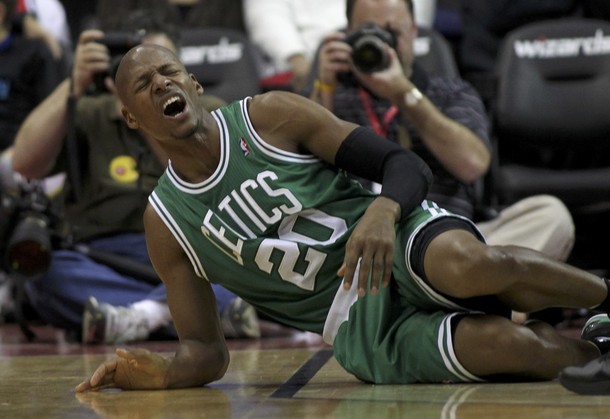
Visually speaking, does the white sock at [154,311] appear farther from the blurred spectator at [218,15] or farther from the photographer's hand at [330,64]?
the blurred spectator at [218,15]

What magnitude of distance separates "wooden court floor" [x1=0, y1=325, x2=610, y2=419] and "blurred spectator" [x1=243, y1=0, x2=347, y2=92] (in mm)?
2156

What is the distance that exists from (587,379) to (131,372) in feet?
3.31

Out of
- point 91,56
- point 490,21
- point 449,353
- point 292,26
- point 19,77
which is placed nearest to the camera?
point 449,353

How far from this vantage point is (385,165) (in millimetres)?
2746

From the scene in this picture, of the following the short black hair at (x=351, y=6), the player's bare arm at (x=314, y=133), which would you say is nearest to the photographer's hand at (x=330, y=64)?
the short black hair at (x=351, y=6)

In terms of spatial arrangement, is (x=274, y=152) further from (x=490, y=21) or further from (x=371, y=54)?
(x=490, y=21)

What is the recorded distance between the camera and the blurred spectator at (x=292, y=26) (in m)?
5.30

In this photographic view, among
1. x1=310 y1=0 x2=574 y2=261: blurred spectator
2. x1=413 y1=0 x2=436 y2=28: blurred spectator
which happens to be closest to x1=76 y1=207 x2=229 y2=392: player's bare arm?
x1=310 y1=0 x2=574 y2=261: blurred spectator

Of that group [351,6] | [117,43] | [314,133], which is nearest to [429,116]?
[351,6]

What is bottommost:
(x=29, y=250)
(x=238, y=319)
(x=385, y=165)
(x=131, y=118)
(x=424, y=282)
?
(x=238, y=319)

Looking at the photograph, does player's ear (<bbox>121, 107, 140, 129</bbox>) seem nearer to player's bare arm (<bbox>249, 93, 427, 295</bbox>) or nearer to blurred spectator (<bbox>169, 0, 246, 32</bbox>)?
player's bare arm (<bbox>249, 93, 427, 295</bbox>)

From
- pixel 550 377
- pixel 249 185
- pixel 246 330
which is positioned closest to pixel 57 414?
pixel 249 185

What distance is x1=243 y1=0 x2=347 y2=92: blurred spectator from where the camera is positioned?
5.30 m

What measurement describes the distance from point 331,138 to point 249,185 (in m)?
0.22
